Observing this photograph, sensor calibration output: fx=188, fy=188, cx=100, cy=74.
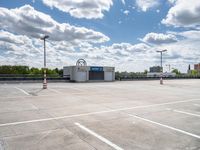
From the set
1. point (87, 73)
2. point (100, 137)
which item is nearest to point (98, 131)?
point (100, 137)

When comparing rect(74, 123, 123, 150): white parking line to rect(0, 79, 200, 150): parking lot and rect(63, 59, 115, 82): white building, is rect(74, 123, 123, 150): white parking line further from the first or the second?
rect(63, 59, 115, 82): white building

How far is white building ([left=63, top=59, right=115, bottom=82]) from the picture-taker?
3972 cm

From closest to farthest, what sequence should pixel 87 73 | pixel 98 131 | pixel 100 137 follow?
pixel 100 137 < pixel 98 131 < pixel 87 73

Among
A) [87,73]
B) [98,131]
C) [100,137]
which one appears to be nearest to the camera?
[100,137]

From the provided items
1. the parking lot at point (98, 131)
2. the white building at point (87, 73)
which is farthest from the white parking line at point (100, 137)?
the white building at point (87, 73)

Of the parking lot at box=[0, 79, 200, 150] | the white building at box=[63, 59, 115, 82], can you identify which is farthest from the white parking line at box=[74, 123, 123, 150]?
the white building at box=[63, 59, 115, 82]

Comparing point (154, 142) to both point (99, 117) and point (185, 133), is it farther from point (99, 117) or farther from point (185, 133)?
point (99, 117)

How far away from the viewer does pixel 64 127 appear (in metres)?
6.72

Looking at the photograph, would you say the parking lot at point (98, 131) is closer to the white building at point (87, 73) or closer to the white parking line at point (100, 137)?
the white parking line at point (100, 137)

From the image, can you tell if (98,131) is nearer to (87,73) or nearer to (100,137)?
(100,137)

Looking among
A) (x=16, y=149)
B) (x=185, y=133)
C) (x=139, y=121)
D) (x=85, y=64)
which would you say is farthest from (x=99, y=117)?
(x=85, y=64)

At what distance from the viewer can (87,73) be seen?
41.3 metres

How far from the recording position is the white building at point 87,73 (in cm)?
3972

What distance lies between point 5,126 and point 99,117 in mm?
3720
